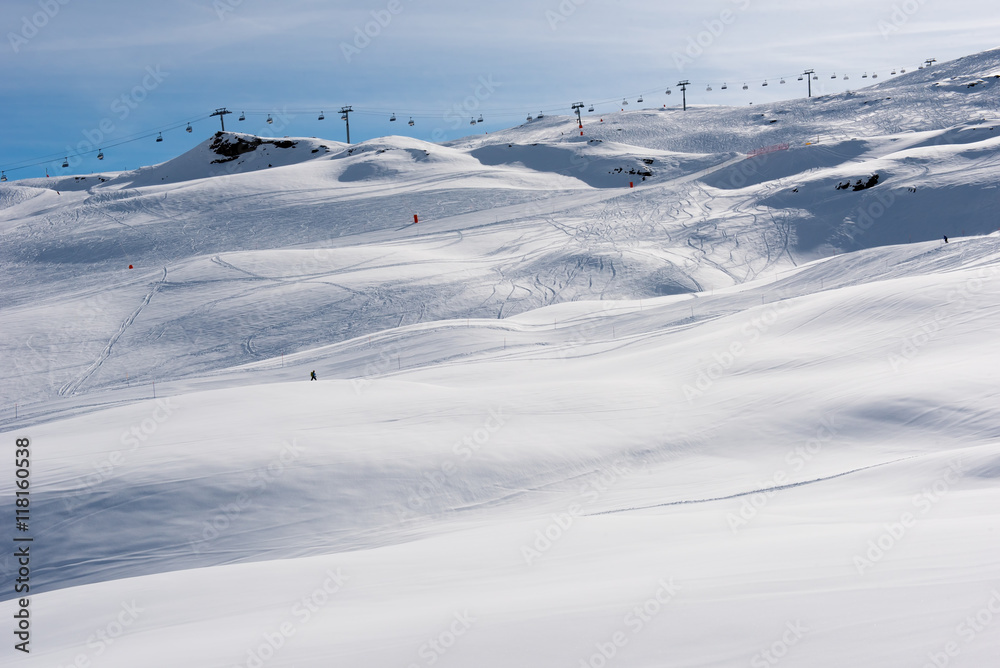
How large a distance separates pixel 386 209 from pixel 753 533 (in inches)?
1666

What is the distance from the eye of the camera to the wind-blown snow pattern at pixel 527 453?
480cm

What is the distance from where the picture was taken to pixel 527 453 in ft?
37.1

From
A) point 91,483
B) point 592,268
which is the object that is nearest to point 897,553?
point 91,483

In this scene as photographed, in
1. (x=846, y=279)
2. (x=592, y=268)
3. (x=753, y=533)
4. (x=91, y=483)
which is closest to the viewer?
(x=753, y=533)

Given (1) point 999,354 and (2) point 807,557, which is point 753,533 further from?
(1) point 999,354

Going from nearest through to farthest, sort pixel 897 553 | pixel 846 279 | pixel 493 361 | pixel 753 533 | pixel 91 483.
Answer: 1. pixel 897 553
2. pixel 753 533
3. pixel 91 483
4. pixel 493 361
5. pixel 846 279

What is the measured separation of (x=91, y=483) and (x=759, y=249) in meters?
33.3

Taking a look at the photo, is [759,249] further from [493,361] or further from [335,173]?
[335,173]

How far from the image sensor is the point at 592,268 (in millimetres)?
32500

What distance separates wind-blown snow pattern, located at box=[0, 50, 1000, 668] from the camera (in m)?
4.80

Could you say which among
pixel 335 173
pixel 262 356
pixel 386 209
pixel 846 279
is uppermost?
pixel 335 173

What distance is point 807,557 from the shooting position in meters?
5.29

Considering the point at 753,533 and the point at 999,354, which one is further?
the point at 999,354

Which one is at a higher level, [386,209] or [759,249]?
[386,209]
